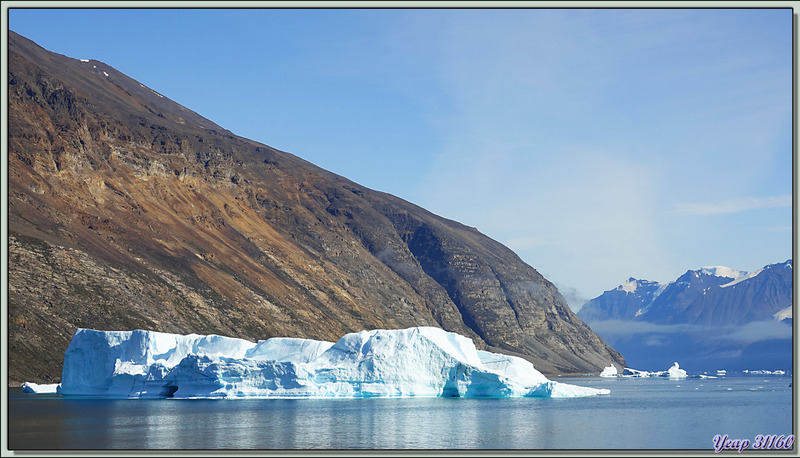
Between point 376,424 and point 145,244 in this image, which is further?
point 145,244

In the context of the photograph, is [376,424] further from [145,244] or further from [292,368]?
[145,244]

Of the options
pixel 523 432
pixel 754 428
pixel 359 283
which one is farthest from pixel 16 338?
pixel 359 283

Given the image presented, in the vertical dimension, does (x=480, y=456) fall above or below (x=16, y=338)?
below

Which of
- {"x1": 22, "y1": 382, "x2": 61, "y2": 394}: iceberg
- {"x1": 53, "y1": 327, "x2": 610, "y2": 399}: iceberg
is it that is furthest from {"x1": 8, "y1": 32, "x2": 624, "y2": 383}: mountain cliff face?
{"x1": 53, "y1": 327, "x2": 610, "y2": 399}: iceberg

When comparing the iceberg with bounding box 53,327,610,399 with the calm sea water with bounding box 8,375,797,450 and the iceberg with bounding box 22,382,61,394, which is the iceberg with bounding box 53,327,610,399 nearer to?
the calm sea water with bounding box 8,375,797,450

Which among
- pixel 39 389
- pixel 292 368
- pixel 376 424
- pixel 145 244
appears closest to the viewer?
pixel 376 424

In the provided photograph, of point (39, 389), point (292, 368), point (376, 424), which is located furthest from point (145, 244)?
point (376, 424)

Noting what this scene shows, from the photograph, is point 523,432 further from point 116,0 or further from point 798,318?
point 116,0

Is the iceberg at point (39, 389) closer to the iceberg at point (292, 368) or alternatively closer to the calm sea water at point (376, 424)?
the iceberg at point (292, 368)
